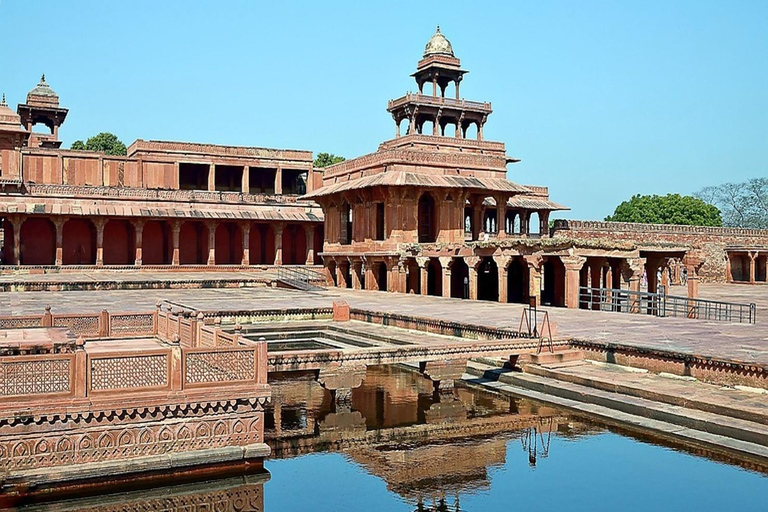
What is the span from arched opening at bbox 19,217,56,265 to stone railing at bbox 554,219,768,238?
24.8 meters

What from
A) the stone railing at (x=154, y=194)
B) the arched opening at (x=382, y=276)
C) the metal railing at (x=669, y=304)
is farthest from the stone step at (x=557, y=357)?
the stone railing at (x=154, y=194)

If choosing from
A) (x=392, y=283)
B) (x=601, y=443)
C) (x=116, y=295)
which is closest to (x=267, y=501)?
(x=601, y=443)

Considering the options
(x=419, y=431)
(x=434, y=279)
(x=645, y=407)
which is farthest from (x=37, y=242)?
(x=645, y=407)

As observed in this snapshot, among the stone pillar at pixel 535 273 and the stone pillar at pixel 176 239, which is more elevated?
the stone pillar at pixel 176 239

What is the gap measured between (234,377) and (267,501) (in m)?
1.35

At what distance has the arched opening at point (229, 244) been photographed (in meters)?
39.2

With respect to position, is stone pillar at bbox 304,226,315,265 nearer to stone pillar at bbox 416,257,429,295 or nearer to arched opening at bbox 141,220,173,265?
arched opening at bbox 141,220,173,265

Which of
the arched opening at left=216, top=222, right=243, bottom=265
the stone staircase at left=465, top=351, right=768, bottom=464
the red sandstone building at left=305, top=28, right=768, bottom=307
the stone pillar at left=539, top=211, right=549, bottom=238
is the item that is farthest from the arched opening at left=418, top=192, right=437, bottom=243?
the stone staircase at left=465, top=351, right=768, bottom=464

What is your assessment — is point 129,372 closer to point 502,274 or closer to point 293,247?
point 502,274

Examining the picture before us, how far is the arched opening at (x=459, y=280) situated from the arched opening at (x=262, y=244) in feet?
42.6

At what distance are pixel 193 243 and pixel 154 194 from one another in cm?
386

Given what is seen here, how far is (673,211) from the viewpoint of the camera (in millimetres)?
60719

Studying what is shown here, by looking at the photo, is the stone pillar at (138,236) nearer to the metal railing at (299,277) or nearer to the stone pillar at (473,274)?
the metal railing at (299,277)

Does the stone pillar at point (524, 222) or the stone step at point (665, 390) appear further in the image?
the stone pillar at point (524, 222)
